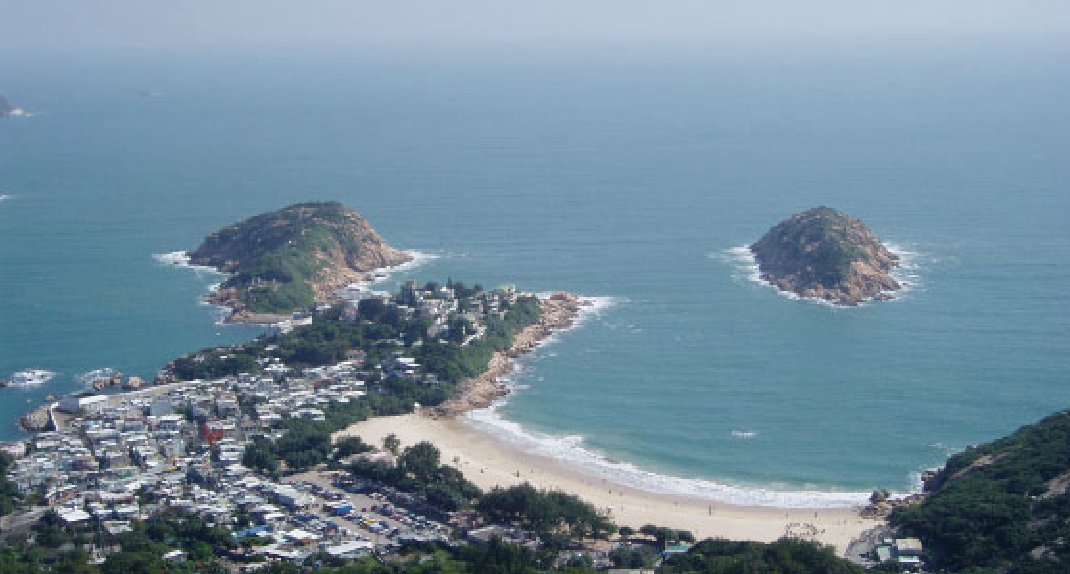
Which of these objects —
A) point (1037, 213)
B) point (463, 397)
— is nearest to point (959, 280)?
point (1037, 213)

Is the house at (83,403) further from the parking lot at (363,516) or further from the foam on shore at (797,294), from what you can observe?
the foam on shore at (797,294)

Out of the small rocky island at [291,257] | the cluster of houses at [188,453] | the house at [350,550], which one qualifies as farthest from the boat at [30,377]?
the house at [350,550]

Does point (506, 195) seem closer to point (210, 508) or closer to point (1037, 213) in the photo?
point (1037, 213)

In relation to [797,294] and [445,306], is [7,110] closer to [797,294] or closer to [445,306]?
[445,306]

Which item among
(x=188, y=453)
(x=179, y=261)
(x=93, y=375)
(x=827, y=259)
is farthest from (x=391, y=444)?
(x=179, y=261)

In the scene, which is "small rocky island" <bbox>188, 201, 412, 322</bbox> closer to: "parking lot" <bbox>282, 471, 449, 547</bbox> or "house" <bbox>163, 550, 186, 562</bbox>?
"parking lot" <bbox>282, 471, 449, 547</bbox>

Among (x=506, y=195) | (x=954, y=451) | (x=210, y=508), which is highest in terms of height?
(x=506, y=195)

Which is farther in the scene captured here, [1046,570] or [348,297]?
[348,297]
